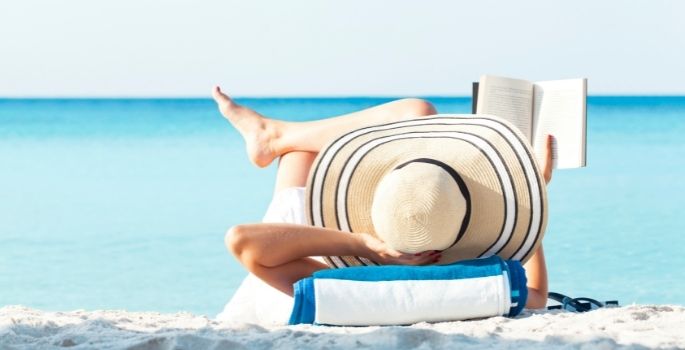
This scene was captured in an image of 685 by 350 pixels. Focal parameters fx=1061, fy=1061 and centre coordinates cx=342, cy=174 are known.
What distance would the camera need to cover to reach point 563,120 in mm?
3646

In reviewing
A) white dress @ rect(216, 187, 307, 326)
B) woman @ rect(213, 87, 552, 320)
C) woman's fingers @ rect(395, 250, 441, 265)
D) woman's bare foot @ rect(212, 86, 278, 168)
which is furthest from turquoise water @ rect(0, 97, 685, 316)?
woman's fingers @ rect(395, 250, 441, 265)

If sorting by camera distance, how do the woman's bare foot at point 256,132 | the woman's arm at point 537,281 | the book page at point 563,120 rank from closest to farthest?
the woman's arm at point 537,281
the book page at point 563,120
the woman's bare foot at point 256,132

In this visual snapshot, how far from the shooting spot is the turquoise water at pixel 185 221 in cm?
653

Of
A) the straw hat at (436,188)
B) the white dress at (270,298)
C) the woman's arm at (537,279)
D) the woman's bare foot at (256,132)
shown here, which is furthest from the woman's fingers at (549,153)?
the woman's bare foot at (256,132)

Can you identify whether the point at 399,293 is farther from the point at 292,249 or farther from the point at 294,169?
the point at 294,169

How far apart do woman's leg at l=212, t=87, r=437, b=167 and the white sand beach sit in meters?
0.94

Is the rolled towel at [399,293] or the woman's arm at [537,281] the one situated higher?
the woman's arm at [537,281]

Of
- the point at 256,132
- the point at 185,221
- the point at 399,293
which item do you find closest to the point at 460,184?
the point at 399,293

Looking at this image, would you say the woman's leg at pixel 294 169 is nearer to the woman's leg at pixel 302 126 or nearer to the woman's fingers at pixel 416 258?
the woman's leg at pixel 302 126

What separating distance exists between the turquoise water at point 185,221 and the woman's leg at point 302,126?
208 cm

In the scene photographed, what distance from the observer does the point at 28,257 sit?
287 inches

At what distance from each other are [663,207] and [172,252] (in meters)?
4.51

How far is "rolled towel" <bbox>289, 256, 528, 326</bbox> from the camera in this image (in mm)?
2945

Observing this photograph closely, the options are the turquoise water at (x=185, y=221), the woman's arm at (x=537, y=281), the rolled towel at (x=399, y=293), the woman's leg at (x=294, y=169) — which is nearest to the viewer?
the rolled towel at (x=399, y=293)
